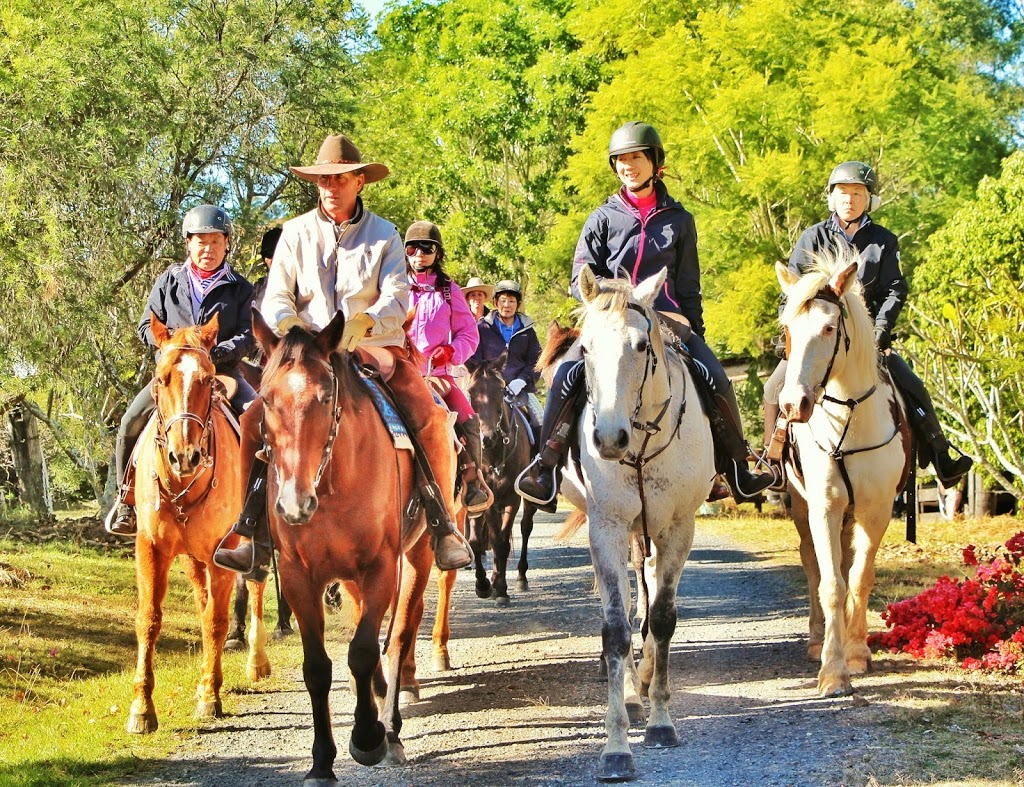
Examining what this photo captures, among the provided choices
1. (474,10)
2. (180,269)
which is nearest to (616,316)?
(180,269)

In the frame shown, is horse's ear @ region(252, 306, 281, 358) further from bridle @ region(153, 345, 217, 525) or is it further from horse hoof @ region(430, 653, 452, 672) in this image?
horse hoof @ region(430, 653, 452, 672)

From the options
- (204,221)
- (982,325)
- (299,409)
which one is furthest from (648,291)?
(982,325)

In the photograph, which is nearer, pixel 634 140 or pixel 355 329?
pixel 355 329

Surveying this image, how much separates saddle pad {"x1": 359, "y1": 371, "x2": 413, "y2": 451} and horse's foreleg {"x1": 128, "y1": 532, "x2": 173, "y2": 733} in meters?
2.35

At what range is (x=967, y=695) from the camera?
27.5 ft

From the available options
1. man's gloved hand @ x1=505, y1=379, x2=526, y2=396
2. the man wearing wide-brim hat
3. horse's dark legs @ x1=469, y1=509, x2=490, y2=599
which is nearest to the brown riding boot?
the man wearing wide-brim hat

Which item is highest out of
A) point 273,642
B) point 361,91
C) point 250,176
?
point 361,91

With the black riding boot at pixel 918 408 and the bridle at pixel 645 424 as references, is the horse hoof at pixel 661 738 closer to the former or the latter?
the bridle at pixel 645 424

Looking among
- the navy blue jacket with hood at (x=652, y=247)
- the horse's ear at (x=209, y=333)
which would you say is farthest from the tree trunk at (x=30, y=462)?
the navy blue jacket with hood at (x=652, y=247)

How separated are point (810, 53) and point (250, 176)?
1151 cm

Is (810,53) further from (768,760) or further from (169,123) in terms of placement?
(768,760)

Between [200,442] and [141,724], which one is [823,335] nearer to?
[200,442]

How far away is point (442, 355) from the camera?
1077cm

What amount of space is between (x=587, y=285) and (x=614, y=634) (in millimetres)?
2045
